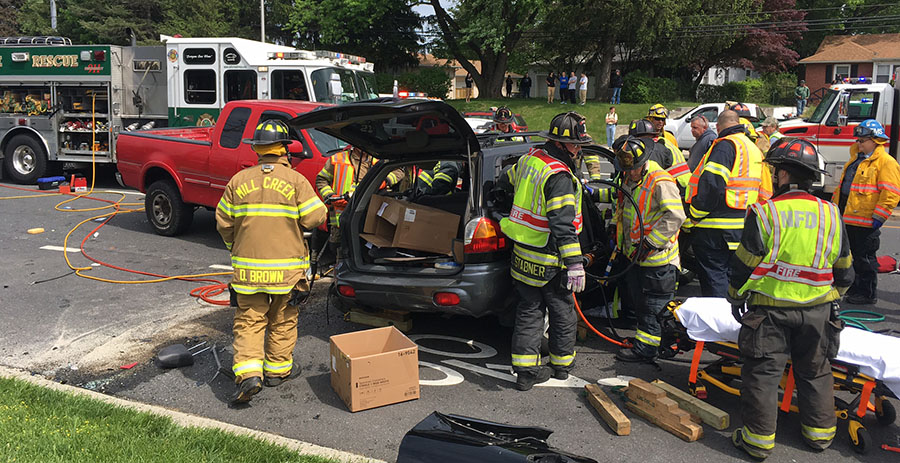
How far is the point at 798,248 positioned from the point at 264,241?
325 cm

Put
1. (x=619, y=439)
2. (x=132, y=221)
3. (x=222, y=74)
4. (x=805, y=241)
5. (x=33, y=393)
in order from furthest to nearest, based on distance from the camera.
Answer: (x=222, y=74), (x=132, y=221), (x=33, y=393), (x=619, y=439), (x=805, y=241)

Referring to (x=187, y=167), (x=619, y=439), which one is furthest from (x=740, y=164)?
(x=187, y=167)

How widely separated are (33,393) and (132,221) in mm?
6702

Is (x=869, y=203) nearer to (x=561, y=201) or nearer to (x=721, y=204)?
(x=721, y=204)

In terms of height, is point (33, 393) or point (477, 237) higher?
point (477, 237)

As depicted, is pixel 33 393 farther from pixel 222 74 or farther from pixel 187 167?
pixel 222 74

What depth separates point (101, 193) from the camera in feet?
43.6

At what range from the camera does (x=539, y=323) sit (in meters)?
4.90

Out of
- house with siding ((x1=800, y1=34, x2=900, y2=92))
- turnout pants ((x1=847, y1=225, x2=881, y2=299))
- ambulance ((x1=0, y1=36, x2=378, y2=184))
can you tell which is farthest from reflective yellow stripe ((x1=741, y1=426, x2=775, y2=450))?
house with siding ((x1=800, y1=34, x2=900, y2=92))

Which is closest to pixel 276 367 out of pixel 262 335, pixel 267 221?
pixel 262 335

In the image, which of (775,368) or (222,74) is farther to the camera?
(222,74)

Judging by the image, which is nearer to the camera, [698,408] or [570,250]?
[698,408]

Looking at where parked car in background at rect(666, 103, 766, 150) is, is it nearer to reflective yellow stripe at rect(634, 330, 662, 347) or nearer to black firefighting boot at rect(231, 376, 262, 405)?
reflective yellow stripe at rect(634, 330, 662, 347)

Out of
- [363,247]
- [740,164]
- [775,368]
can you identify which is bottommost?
[775,368]
